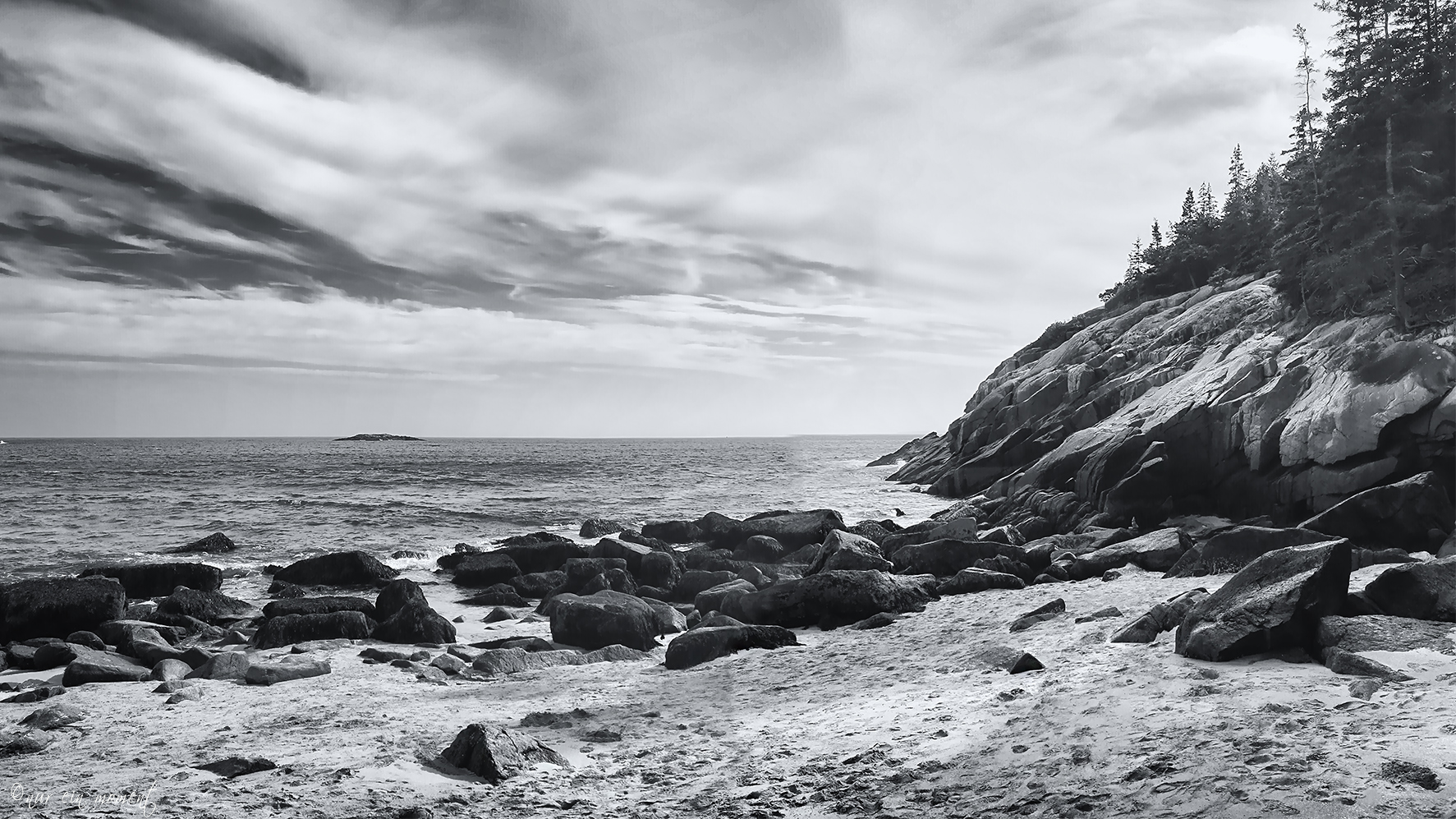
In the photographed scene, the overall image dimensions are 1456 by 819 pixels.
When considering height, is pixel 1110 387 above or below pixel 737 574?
above

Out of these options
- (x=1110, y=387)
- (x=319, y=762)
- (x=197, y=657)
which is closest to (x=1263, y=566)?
(x=319, y=762)

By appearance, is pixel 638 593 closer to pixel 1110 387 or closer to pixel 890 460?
pixel 1110 387

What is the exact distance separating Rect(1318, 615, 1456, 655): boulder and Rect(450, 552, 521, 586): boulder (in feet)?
57.9

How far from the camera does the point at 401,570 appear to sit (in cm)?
2342

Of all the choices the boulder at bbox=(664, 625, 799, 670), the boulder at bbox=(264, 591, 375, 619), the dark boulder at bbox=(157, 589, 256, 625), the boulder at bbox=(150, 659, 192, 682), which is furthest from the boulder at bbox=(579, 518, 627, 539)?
the boulder at bbox=(150, 659, 192, 682)

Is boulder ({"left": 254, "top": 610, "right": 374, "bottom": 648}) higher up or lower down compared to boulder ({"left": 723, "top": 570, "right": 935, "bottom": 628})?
lower down

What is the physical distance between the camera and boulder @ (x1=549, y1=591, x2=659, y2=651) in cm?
1292

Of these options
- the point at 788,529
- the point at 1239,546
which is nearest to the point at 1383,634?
the point at 1239,546

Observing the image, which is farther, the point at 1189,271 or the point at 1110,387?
the point at 1189,271

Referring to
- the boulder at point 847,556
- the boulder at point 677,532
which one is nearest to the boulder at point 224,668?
the boulder at point 847,556

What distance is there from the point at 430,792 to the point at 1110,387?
3725 cm

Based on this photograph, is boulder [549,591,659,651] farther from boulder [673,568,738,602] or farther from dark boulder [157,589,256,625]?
dark boulder [157,589,256,625]

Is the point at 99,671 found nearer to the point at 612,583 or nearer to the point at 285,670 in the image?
the point at 285,670

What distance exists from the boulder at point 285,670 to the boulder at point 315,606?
12.3ft
